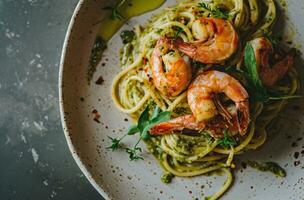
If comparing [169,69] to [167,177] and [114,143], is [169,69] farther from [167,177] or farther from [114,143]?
[167,177]

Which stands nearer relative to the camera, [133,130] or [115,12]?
→ [133,130]

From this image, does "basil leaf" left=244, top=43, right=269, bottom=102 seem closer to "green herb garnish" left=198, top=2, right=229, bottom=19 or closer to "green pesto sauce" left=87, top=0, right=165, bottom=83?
"green herb garnish" left=198, top=2, right=229, bottom=19

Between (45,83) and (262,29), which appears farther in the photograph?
Answer: (45,83)

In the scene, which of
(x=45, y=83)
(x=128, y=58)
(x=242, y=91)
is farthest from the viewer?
(x=45, y=83)

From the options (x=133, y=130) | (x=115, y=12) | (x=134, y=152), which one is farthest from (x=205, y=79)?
(x=115, y=12)

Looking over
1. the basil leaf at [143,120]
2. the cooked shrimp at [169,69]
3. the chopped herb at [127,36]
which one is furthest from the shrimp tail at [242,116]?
the chopped herb at [127,36]

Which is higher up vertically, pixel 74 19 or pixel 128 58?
pixel 74 19

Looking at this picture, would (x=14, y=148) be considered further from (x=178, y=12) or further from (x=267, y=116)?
(x=267, y=116)

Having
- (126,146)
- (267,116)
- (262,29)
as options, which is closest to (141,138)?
(126,146)
